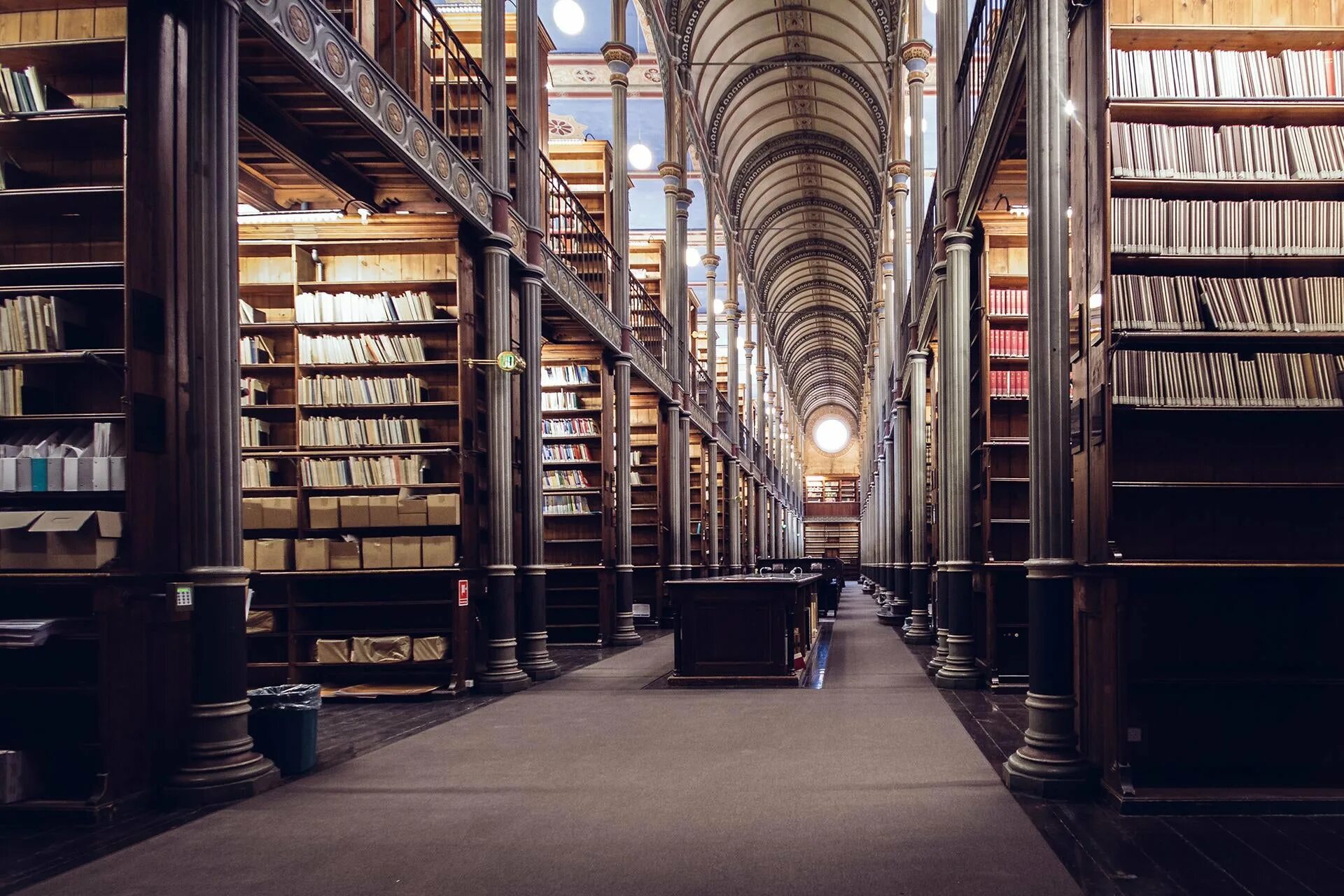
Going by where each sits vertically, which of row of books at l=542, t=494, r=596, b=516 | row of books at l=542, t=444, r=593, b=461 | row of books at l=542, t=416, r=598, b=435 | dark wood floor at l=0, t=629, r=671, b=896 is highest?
row of books at l=542, t=416, r=598, b=435

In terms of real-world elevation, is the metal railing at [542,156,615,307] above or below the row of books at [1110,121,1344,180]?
above

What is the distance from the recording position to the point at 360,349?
7367 mm

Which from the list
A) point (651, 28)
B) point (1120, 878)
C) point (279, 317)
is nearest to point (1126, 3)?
point (1120, 878)

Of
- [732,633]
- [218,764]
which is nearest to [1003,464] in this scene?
[732,633]

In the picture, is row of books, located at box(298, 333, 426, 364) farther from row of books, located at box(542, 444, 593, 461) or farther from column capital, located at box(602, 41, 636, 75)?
column capital, located at box(602, 41, 636, 75)

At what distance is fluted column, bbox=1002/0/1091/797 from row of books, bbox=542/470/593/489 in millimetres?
7511

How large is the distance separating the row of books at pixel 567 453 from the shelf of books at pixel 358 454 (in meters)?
4.03

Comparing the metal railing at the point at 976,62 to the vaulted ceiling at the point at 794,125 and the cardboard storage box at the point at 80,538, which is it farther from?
the vaulted ceiling at the point at 794,125

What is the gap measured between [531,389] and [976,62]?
4.39 m

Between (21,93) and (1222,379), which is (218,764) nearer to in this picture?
(21,93)

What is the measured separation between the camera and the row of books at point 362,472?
7293 millimetres

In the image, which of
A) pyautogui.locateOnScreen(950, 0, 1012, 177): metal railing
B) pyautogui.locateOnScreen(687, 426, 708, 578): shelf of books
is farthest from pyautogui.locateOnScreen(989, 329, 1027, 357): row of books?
pyautogui.locateOnScreen(687, 426, 708, 578): shelf of books

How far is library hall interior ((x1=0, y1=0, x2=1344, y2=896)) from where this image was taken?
370 centimetres

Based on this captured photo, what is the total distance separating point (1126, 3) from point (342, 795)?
494cm
